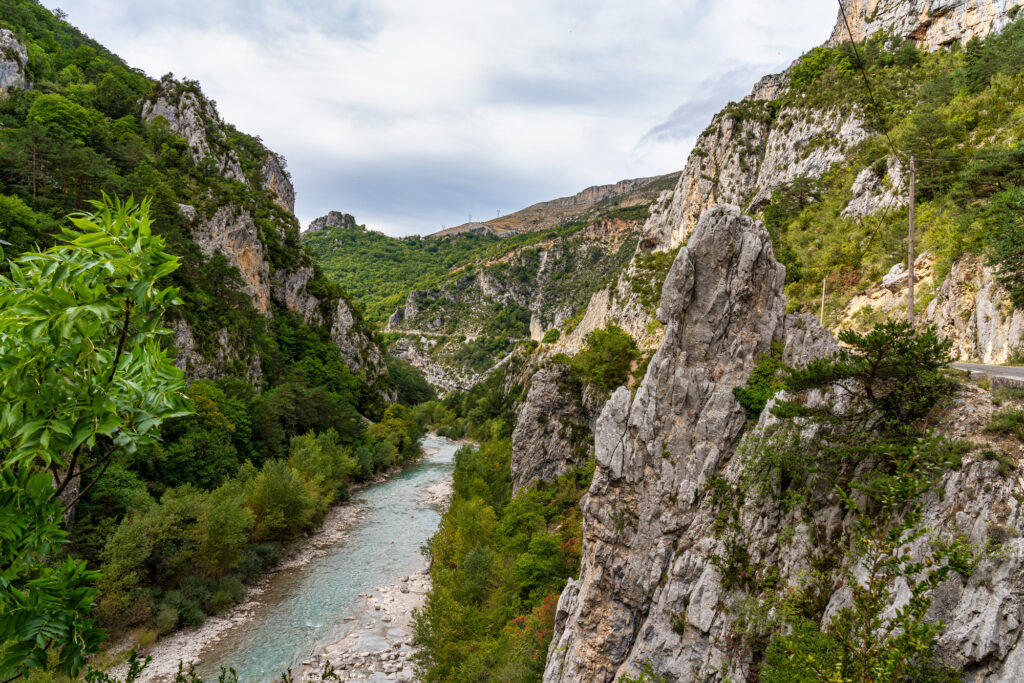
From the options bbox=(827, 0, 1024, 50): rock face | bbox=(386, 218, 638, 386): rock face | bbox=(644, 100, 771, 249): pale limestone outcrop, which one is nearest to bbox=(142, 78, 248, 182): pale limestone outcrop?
bbox=(644, 100, 771, 249): pale limestone outcrop

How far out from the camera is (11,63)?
1734 inches

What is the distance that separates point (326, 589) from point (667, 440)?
22475 mm

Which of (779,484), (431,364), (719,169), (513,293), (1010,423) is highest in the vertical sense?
(719,169)

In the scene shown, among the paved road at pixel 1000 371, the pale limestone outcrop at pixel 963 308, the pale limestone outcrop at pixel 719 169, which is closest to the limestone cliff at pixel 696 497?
the paved road at pixel 1000 371

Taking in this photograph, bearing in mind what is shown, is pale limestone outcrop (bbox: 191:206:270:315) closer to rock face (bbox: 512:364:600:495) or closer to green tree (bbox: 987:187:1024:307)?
rock face (bbox: 512:364:600:495)

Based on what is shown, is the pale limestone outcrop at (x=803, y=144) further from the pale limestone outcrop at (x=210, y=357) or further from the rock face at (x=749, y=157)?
the pale limestone outcrop at (x=210, y=357)

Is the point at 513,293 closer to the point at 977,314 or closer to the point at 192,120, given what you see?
the point at 192,120

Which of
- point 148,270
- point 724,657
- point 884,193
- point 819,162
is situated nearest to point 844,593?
point 724,657

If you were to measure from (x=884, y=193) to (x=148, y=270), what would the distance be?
119 ft

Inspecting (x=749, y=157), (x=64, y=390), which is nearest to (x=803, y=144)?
(x=749, y=157)

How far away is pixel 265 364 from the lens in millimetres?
47906

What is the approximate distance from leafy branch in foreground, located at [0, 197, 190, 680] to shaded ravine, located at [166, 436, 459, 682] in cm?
2085

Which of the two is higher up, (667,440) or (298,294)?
(298,294)

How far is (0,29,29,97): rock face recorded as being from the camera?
1682 inches
